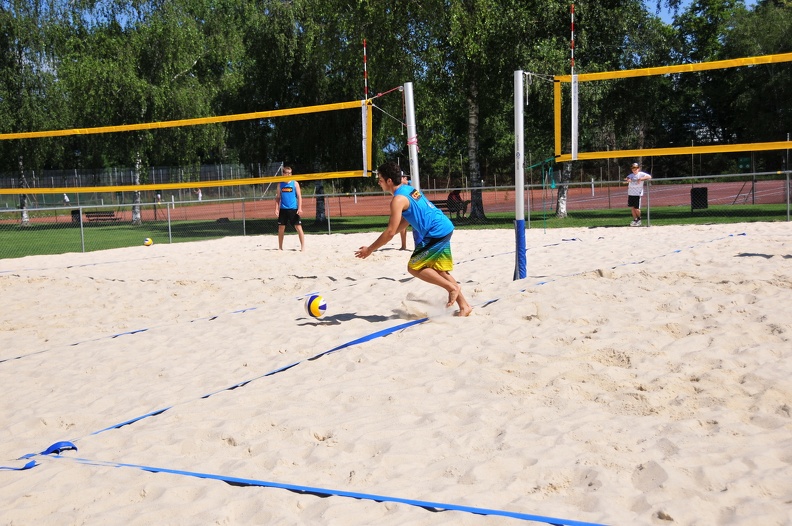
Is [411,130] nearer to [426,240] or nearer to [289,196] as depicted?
[289,196]

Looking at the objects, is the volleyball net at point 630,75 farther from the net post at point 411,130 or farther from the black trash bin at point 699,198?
the black trash bin at point 699,198

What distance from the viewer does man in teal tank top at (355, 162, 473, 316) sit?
5836 mm

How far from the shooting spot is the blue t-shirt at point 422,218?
19.3 ft

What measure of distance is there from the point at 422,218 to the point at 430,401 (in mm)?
2186

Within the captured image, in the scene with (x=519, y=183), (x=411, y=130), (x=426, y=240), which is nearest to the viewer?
(x=426, y=240)

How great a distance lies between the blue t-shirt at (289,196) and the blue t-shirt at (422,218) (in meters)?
6.12

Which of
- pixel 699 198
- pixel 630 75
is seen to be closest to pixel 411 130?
pixel 630 75

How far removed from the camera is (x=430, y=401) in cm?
398

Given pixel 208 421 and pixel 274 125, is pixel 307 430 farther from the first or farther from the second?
pixel 274 125

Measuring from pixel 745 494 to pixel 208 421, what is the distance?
8.30 feet

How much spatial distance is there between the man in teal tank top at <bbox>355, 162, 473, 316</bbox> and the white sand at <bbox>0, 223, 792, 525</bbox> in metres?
0.26

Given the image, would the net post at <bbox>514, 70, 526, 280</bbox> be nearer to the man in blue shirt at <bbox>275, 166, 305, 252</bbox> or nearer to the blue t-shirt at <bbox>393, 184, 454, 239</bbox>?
the blue t-shirt at <bbox>393, 184, 454, 239</bbox>

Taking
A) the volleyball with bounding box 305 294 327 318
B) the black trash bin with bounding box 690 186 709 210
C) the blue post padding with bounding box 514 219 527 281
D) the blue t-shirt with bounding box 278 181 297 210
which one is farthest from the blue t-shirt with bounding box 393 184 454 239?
the black trash bin with bounding box 690 186 709 210

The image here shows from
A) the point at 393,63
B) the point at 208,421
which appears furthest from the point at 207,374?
the point at 393,63
